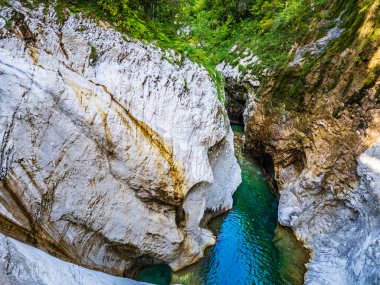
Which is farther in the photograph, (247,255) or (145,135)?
(247,255)

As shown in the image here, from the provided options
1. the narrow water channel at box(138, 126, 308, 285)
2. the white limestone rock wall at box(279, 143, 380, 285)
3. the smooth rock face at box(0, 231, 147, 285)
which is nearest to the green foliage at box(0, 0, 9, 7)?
the smooth rock face at box(0, 231, 147, 285)

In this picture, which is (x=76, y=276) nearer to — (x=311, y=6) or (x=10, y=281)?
(x=10, y=281)

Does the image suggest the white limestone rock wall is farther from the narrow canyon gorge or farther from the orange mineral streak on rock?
the orange mineral streak on rock

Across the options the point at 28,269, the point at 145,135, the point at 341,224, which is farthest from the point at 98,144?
the point at 341,224

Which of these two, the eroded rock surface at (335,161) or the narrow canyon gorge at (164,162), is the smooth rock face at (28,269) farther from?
the eroded rock surface at (335,161)

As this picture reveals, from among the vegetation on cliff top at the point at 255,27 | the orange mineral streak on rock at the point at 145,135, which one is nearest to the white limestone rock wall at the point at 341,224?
the vegetation on cliff top at the point at 255,27

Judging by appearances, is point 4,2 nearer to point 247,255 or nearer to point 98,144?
point 98,144
